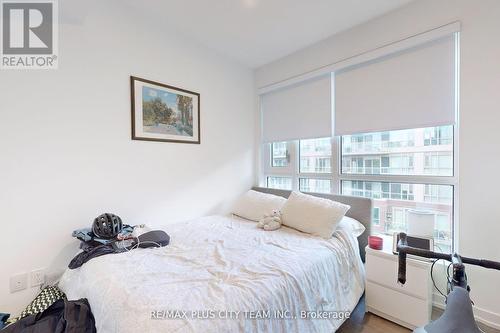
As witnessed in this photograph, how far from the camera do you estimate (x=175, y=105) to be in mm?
2479

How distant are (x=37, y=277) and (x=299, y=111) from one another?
9.83 feet

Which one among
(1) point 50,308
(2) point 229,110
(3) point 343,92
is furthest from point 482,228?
(1) point 50,308

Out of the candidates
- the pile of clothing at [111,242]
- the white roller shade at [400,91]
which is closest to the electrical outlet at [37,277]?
the pile of clothing at [111,242]

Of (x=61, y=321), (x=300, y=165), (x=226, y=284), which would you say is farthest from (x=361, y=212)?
(x=61, y=321)

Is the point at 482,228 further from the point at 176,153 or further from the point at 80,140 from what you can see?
the point at 80,140

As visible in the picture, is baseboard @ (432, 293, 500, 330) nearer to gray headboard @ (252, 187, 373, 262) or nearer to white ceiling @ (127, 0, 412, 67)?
gray headboard @ (252, 187, 373, 262)

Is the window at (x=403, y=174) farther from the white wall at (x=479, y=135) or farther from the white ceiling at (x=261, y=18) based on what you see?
the white ceiling at (x=261, y=18)

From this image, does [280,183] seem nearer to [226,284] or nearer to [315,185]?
[315,185]

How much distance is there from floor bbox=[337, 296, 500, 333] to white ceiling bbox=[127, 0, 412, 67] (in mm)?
2714

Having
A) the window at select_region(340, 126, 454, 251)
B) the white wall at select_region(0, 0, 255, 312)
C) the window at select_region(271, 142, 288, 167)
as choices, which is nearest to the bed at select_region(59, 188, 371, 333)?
the white wall at select_region(0, 0, 255, 312)

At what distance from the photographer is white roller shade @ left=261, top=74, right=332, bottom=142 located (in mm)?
2674

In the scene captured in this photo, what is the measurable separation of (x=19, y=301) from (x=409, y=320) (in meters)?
2.87

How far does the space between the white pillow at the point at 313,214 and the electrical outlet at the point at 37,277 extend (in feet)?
6.65

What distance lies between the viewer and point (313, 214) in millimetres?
2121
